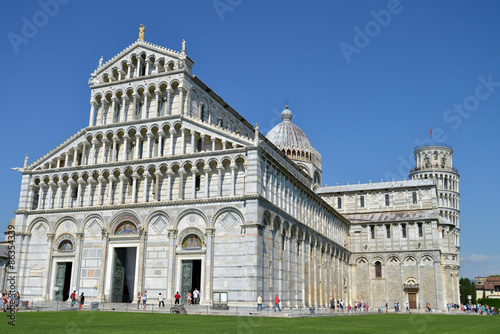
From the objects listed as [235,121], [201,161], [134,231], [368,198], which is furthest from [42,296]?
[368,198]

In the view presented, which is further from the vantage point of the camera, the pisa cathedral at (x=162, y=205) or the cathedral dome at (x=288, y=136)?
the cathedral dome at (x=288, y=136)

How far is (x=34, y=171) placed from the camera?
47.9 meters

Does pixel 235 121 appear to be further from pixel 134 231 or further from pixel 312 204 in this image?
pixel 134 231

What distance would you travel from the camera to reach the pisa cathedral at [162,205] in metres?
39.7

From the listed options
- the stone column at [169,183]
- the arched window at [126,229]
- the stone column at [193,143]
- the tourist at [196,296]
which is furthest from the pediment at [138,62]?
the tourist at [196,296]

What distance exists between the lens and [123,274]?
141ft

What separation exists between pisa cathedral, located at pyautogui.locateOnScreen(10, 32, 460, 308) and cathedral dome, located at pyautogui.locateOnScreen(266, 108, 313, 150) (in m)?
24.6

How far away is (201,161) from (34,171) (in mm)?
17989

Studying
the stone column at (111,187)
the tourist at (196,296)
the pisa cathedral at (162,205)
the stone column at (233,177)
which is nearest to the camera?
the tourist at (196,296)

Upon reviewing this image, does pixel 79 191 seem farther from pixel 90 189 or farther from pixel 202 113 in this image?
pixel 202 113

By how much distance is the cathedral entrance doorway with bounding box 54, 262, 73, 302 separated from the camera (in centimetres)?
4419

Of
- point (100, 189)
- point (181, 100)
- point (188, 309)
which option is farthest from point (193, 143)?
point (188, 309)

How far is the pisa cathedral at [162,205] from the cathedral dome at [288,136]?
2458 centimetres

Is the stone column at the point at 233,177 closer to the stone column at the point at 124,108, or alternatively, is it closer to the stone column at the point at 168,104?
the stone column at the point at 168,104
